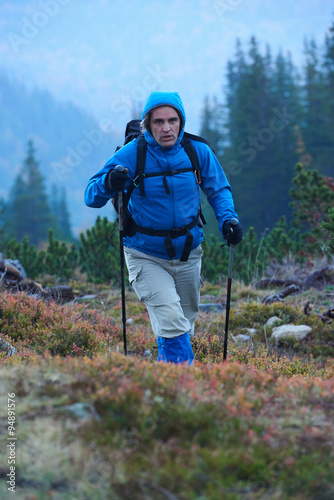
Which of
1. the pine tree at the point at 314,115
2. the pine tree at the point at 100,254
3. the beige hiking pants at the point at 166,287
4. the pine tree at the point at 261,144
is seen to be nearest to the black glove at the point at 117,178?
the beige hiking pants at the point at 166,287

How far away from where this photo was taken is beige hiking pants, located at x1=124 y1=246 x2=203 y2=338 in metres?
4.89

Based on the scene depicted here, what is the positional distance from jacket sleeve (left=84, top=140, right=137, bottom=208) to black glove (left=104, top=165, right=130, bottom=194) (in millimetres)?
144

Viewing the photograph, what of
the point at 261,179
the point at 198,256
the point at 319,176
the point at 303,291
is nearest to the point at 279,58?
the point at 261,179

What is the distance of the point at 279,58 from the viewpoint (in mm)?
68688

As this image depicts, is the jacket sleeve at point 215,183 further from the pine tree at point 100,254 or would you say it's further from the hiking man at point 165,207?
the pine tree at point 100,254

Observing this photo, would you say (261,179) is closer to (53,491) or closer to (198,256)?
(198,256)

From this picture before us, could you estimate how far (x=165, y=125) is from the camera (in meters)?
5.00

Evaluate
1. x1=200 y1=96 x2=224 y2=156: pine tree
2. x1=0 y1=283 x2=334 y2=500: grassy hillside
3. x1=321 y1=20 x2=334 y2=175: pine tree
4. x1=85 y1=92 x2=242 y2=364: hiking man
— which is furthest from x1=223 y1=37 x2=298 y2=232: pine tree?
x1=0 y1=283 x2=334 y2=500: grassy hillside

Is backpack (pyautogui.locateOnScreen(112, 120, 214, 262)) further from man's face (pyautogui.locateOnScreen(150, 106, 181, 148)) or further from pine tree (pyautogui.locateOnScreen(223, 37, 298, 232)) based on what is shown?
pine tree (pyautogui.locateOnScreen(223, 37, 298, 232))

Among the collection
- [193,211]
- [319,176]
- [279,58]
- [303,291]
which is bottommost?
[303,291]

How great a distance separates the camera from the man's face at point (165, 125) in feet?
16.4

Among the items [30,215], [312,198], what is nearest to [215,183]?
[312,198]

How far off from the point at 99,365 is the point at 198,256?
2.27 meters

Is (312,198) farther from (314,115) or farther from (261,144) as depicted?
(314,115)
